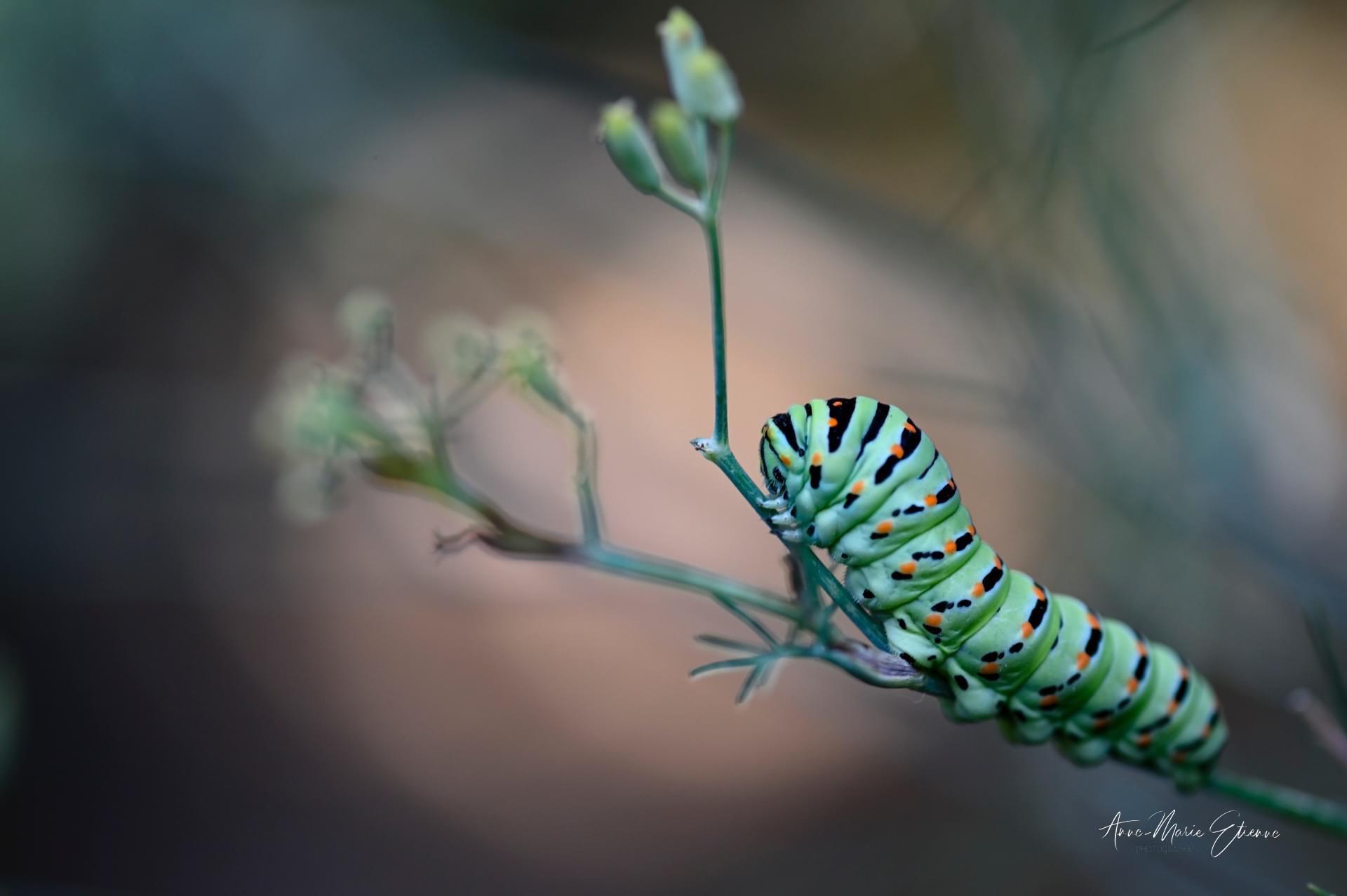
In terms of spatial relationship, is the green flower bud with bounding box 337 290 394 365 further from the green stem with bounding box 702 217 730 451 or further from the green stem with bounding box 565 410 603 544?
the green stem with bounding box 702 217 730 451

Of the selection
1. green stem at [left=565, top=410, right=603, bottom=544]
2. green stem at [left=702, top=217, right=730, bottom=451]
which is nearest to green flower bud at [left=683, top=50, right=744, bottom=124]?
green stem at [left=702, top=217, right=730, bottom=451]

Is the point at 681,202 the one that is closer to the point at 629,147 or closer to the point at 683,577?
the point at 629,147

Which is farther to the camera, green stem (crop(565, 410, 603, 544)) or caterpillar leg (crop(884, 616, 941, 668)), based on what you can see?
green stem (crop(565, 410, 603, 544))

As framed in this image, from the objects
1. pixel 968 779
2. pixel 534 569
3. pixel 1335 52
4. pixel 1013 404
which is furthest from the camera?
pixel 534 569

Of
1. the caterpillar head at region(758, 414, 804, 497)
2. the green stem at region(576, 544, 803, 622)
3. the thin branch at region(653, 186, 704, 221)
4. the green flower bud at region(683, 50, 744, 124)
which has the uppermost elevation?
the green flower bud at region(683, 50, 744, 124)

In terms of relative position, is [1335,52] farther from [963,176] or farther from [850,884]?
[850,884]

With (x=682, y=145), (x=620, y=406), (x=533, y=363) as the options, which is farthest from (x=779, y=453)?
(x=620, y=406)

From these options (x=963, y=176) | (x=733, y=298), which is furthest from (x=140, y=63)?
(x=963, y=176)
